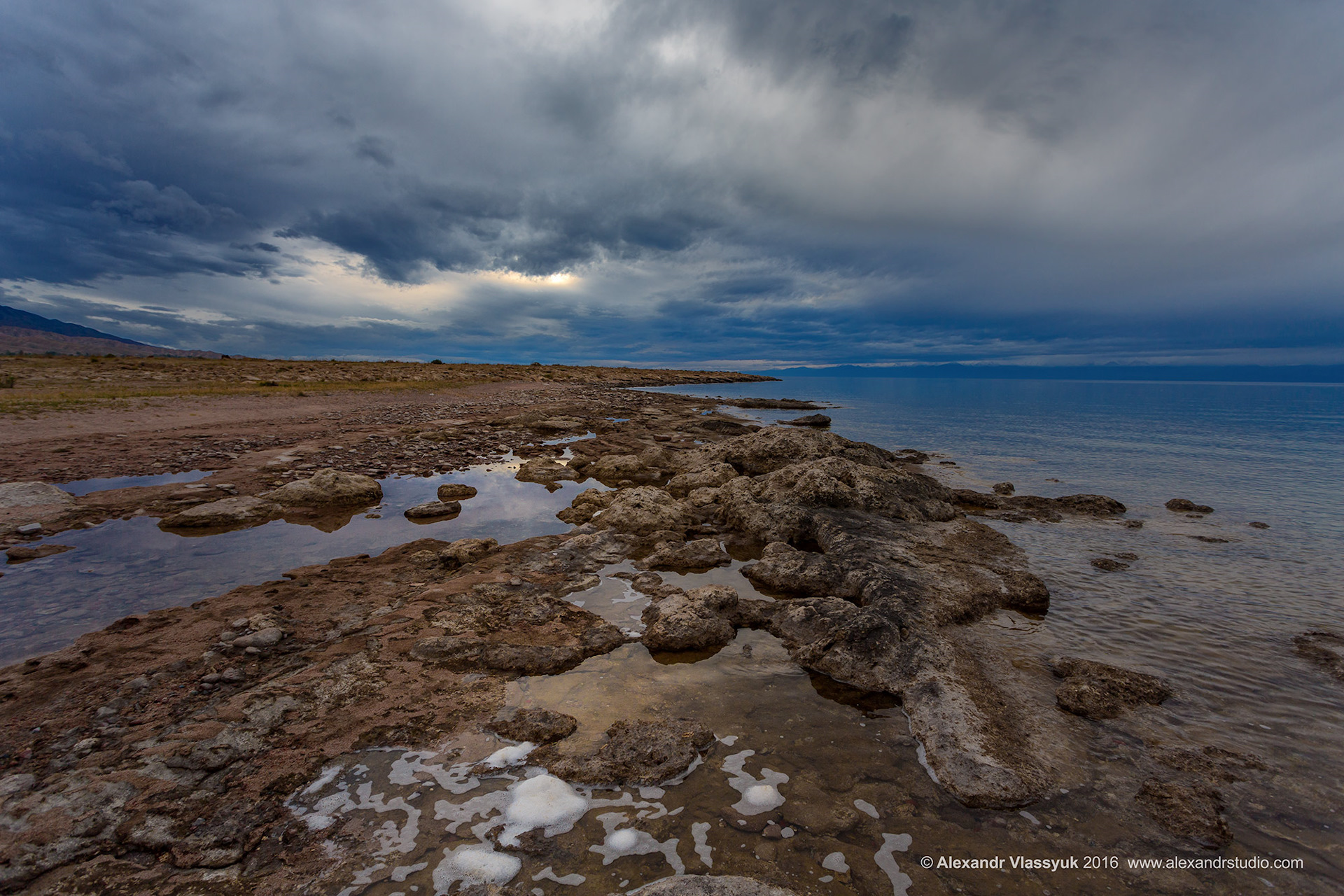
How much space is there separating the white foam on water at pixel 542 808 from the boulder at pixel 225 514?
10.6 m

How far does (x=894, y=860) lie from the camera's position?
13.2 feet

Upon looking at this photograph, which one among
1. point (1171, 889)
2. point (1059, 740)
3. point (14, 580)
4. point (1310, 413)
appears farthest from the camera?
point (1310, 413)

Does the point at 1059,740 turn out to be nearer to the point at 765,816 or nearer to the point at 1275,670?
the point at 765,816

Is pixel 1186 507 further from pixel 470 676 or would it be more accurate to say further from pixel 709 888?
pixel 470 676

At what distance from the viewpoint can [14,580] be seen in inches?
310

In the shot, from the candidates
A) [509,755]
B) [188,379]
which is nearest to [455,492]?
[509,755]

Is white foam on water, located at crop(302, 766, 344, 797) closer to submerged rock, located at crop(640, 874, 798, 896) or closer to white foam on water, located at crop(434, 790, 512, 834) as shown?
white foam on water, located at crop(434, 790, 512, 834)

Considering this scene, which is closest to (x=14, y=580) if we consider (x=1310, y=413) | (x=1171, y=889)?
→ (x=1171, y=889)

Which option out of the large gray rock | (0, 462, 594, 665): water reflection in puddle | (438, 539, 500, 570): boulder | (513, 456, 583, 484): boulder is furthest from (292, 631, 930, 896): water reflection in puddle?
the large gray rock

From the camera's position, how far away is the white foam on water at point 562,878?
3.70 metres

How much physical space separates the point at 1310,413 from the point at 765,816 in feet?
330

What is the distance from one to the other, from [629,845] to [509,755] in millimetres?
1600

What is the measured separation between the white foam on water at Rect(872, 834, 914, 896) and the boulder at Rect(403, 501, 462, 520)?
11.5 metres

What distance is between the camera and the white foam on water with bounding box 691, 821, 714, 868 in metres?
3.99
